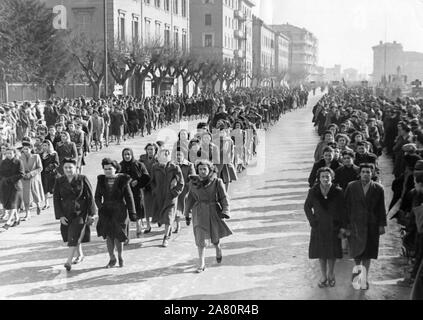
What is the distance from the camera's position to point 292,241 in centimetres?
1012

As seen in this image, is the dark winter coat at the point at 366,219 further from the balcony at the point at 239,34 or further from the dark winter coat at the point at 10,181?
the balcony at the point at 239,34

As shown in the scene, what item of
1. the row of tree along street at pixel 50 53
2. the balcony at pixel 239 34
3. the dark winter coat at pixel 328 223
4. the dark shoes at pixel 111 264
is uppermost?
the balcony at pixel 239 34

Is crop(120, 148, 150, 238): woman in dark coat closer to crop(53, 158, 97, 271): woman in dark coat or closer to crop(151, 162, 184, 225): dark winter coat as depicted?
crop(151, 162, 184, 225): dark winter coat

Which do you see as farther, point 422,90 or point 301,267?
point 422,90

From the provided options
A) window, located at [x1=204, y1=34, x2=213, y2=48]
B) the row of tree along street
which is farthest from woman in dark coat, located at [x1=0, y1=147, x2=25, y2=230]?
window, located at [x1=204, y1=34, x2=213, y2=48]

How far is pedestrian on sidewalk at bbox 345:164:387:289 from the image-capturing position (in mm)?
7637

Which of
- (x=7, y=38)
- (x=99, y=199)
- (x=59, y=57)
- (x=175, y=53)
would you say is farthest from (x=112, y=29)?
(x=99, y=199)

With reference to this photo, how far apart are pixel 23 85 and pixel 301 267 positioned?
95.5ft

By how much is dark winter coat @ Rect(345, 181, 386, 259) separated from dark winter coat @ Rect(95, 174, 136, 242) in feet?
9.73

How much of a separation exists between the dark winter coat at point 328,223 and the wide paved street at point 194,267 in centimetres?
44

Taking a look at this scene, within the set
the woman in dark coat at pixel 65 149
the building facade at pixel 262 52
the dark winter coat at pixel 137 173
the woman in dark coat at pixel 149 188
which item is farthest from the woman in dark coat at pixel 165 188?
the building facade at pixel 262 52

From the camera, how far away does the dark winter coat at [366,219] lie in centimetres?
763
